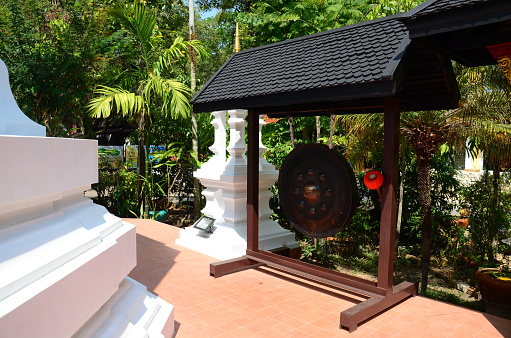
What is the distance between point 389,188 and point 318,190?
0.98 m

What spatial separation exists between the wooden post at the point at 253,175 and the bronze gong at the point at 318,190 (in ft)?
1.19

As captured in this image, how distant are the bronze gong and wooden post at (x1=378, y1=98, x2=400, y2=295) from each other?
485 mm

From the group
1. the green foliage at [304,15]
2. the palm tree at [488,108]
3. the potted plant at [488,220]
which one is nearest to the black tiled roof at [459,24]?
the palm tree at [488,108]

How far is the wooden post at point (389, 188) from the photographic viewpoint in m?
3.95

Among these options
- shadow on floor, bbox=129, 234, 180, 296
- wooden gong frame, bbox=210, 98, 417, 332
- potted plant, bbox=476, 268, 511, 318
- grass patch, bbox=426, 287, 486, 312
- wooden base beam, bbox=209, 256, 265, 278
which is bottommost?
grass patch, bbox=426, 287, 486, 312

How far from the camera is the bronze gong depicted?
4484 mm

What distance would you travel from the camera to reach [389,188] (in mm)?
3975

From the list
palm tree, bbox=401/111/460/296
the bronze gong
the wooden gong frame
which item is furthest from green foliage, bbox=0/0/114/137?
the wooden gong frame

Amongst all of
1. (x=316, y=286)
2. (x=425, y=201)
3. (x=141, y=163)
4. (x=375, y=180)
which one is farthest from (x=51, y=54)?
(x=425, y=201)

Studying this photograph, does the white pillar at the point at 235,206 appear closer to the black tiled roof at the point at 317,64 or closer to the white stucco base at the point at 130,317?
the black tiled roof at the point at 317,64

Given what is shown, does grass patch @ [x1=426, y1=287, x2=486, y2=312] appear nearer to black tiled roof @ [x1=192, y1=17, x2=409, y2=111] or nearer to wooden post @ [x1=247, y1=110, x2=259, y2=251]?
wooden post @ [x1=247, y1=110, x2=259, y2=251]

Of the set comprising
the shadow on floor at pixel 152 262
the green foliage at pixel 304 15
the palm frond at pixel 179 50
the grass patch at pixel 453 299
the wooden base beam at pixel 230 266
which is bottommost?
the grass patch at pixel 453 299

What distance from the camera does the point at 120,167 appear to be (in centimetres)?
1091

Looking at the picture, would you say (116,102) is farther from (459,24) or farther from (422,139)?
(459,24)
